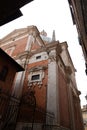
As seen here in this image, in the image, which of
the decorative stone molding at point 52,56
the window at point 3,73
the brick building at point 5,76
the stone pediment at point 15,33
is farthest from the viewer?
the stone pediment at point 15,33

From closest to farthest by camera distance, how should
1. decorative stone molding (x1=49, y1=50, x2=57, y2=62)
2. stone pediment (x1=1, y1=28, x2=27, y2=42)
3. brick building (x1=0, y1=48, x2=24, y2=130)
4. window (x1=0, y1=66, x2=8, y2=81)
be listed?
brick building (x1=0, y1=48, x2=24, y2=130)
window (x1=0, y1=66, x2=8, y2=81)
decorative stone molding (x1=49, y1=50, x2=57, y2=62)
stone pediment (x1=1, y1=28, x2=27, y2=42)

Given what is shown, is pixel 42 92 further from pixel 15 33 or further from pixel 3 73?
pixel 15 33

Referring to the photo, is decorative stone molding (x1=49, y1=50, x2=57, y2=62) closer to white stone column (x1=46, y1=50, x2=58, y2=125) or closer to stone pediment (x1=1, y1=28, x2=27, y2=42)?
white stone column (x1=46, y1=50, x2=58, y2=125)

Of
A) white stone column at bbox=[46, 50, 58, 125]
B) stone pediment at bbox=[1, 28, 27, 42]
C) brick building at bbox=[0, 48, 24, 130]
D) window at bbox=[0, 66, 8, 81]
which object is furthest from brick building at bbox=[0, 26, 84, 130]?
stone pediment at bbox=[1, 28, 27, 42]

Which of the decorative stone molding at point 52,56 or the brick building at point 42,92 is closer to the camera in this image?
the brick building at point 42,92

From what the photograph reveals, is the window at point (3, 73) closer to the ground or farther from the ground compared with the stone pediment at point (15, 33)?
closer to the ground

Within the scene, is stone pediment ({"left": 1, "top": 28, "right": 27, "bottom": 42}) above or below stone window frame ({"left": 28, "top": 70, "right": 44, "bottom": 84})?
above

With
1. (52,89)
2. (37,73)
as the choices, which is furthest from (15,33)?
(52,89)

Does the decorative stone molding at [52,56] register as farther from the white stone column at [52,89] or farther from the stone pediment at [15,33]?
the stone pediment at [15,33]

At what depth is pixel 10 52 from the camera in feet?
60.9

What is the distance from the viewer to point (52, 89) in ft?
32.4

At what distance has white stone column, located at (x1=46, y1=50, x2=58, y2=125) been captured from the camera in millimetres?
8694

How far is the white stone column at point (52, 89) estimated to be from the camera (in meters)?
8.69

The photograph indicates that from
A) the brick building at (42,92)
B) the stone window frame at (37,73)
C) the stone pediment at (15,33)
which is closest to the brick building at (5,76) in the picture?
the brick building at (42,92)
